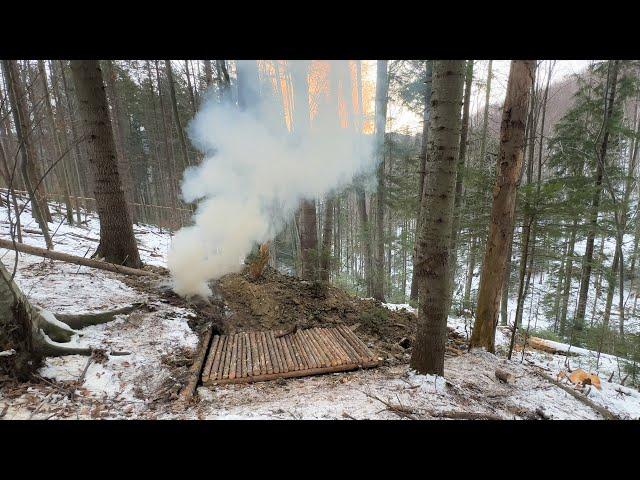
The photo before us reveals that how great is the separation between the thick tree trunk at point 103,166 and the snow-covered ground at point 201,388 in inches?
40.3

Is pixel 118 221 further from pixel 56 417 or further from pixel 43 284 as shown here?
pixel 56 417

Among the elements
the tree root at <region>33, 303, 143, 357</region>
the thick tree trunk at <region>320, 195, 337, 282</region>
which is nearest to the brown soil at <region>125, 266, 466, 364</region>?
the thick tree trunk at <region>320, 195, 337, 282</region>

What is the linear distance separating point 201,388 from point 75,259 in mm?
4123

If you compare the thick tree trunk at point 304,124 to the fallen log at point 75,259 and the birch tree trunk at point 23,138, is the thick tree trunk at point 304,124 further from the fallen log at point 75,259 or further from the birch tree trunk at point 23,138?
the birch tree trunk at point 23,138

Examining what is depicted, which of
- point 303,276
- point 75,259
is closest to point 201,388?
point 75,259

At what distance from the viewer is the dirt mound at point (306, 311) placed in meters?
6.15

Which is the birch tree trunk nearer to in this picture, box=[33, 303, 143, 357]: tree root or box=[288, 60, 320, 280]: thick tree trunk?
box=[33, 303, 143, 357]: tree root

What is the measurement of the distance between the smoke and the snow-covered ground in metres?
2.08

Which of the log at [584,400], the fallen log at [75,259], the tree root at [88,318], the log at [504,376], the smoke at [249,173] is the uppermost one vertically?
the smoke at [249,173]

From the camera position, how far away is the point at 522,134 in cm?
473

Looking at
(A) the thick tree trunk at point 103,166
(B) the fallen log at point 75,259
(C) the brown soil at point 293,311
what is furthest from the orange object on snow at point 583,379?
(A) the thick tree trunk at point 103,166

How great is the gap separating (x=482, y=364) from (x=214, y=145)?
8027mm

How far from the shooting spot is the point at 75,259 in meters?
5.77
